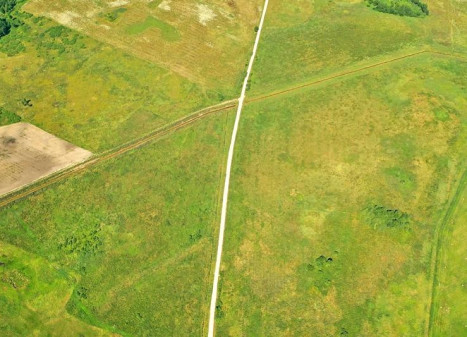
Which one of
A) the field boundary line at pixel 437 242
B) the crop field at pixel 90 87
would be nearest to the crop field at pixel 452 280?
the field boundary line at pixel 437 242

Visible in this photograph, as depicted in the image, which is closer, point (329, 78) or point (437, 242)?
point (437, 242)

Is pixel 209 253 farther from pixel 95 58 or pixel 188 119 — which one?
pixel 95 58

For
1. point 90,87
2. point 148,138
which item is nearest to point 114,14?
point 90,87

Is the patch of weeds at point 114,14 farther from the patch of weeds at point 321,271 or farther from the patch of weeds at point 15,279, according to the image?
the patch of weeds at point 321,271

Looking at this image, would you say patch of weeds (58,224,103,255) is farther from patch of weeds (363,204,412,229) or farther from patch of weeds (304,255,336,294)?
patch of weeds (363,204,412,229)

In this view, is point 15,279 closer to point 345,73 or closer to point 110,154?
point 110,154

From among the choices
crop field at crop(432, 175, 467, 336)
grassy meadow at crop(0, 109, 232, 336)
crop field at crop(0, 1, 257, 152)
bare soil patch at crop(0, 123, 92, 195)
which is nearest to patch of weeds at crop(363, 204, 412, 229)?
crop field at crop(432, 175, 467, 336)

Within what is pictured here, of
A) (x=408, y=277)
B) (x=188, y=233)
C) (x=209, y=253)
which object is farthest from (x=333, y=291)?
(x=188, y=233)
